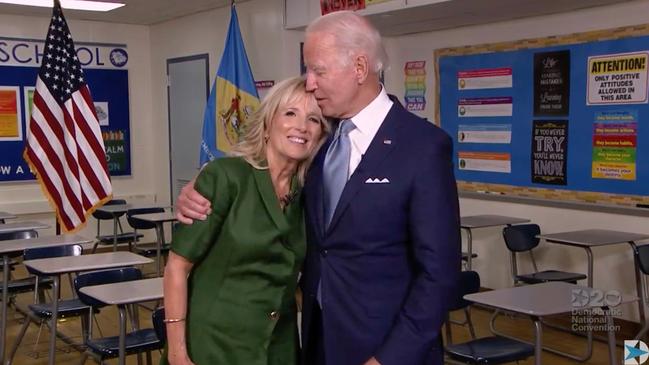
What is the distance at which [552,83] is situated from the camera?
5.43 m

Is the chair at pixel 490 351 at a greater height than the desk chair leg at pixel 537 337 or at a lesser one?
lesser

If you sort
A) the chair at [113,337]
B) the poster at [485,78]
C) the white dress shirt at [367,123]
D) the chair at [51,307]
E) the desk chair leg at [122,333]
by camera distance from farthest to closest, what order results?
the poster at [485,78] < the chair at [51,307] < the chair at [113,337] < the desk chair leg at [122,333] < the white dress shirt at [367,123]

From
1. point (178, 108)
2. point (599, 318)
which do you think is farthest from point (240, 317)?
point (178, 108)

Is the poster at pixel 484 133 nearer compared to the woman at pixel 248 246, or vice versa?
the woman at pixel 248 246

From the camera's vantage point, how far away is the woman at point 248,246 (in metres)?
1.74

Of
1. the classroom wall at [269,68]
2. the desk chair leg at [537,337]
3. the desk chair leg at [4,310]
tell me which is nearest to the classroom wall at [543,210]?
the classroom wall at [269,68]

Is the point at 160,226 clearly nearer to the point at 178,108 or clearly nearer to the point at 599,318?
the point at 178,108

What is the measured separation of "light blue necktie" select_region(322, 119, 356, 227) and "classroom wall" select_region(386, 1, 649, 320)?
384 centimetres

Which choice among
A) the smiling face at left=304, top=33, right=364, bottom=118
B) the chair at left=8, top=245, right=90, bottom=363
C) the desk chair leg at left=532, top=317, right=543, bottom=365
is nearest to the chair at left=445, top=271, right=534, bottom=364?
the desk chair leg at left=532, top=317, right=543, bottom=365

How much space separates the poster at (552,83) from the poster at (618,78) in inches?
7.8

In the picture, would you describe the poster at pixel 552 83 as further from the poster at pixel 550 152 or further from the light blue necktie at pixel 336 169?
the light blue necktie at pixel 336 169

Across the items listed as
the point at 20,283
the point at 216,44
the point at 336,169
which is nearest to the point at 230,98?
the point at 216,44

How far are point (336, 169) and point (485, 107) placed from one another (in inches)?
178

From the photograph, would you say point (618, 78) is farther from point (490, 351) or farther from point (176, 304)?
point (176, 304)
